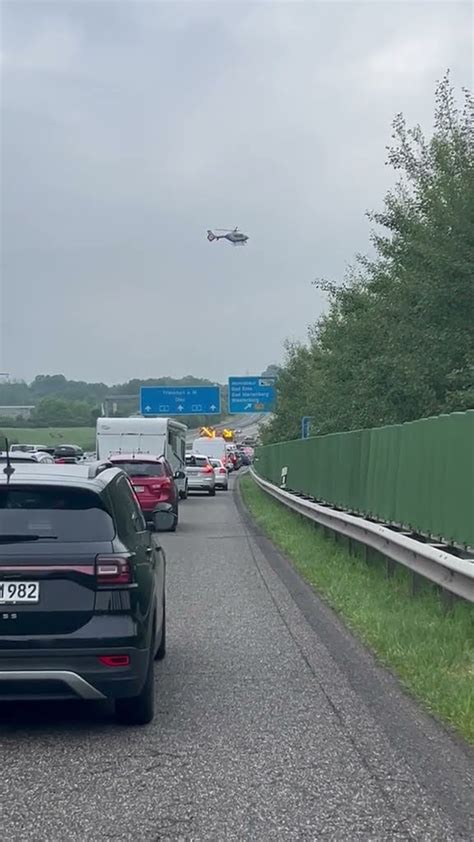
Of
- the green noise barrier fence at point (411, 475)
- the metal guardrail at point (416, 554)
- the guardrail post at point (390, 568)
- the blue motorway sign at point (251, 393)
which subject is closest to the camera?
the metal guardrail at point (416, 554)

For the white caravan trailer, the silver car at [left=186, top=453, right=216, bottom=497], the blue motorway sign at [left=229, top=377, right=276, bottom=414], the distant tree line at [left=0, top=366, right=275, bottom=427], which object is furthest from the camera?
the distant tree line at [left=0, top=366, right=275, bottom=427]

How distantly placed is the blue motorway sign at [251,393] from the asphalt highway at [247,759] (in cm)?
5531

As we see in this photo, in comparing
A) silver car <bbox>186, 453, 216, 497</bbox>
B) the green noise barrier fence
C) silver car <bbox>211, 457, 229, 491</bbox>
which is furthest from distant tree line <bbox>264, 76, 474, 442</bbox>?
silver car <bbox>211, 457, 229, 491</bbox>

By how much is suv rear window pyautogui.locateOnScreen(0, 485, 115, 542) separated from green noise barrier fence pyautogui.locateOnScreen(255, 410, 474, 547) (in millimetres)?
5361

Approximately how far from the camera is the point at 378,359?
25.6 meters

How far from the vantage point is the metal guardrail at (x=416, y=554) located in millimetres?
10180

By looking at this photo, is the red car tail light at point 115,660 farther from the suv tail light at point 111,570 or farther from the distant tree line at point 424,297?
the distant tree line at point 424,297

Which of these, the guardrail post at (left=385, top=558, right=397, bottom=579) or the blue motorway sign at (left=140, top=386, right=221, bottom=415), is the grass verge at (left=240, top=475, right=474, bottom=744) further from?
the blue motorway sign at (left=140, top=386, right=221, bottom=415)

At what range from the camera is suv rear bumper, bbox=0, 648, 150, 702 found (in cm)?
717

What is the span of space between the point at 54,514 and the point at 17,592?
54 cm

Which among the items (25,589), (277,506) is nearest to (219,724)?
(25,589)

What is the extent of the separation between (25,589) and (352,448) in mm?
15700

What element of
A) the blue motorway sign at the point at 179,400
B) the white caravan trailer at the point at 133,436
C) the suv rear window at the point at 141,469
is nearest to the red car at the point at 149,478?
the suv rear window at the point at 141,469

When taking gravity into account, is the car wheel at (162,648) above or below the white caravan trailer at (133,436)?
below
